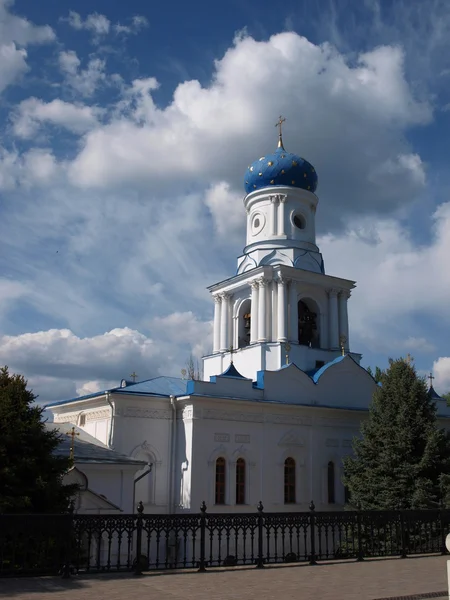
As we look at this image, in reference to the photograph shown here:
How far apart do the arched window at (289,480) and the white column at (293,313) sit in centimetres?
446

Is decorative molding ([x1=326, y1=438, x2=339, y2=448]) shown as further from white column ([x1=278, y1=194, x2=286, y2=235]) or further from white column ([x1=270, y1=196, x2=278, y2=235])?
white column ([x1=270, y1=196, x2=278, y2=235])

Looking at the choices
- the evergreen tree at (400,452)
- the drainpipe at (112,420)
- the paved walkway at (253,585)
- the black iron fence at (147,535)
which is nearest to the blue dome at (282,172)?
the evergreen tree at (400,452)

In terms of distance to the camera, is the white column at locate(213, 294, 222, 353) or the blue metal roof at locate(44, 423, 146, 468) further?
the white column at locate(213, 294, 222, 353)

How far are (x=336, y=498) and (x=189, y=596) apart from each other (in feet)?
51.5

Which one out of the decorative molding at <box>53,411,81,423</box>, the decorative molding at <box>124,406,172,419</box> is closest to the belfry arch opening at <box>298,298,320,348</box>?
the decorative molding at <box>124,406,172,419</box>

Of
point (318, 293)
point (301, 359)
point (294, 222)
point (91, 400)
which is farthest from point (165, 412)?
point (294, 222)

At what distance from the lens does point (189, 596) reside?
8422mm

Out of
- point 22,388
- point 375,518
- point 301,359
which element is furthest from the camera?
point 301,359

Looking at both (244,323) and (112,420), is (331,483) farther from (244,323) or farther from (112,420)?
(112,420)

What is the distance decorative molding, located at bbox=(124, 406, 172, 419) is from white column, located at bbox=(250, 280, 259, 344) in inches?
192

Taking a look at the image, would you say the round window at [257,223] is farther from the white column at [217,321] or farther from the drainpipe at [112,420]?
the drainpipe at [112,420]

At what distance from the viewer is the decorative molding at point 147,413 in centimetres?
2092

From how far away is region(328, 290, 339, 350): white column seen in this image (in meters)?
25.5

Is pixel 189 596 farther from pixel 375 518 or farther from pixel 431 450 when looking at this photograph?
pixel 431 450
